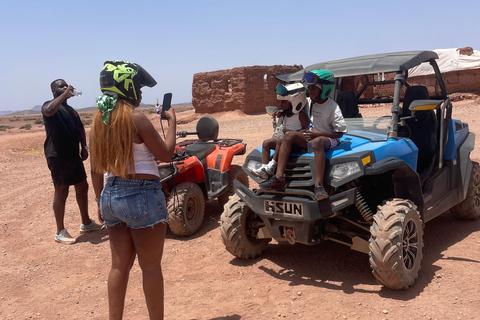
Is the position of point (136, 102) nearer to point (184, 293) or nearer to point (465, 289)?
point (184, 293)

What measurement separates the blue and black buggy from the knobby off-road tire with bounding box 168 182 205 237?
115cm

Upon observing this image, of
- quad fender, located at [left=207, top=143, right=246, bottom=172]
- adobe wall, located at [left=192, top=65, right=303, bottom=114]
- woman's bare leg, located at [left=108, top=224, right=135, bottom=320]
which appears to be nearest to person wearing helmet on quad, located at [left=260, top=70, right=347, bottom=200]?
woman's bare leg, located at [left=108, top=224, right=135, bottom=320]

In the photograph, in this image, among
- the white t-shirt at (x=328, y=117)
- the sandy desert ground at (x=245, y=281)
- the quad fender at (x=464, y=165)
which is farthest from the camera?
the quad fender at (x=464, y=165)

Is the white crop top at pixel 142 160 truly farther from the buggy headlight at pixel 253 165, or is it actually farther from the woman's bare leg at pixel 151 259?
the buggy headlight at pixel 253 165

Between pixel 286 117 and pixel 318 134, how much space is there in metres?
0.59

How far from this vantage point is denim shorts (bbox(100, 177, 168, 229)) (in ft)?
10.5

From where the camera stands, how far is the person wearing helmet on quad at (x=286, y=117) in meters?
4.69

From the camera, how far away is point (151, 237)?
329 cm

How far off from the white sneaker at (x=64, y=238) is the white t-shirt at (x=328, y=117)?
13.0ft

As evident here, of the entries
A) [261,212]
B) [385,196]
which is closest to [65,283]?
[261,212]

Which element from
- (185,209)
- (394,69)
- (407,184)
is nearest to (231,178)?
(185,209)

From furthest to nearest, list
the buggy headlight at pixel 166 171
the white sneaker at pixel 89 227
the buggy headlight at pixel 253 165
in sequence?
the white sneaker at pixel 89 227 < the buggy headlight at pixel 166 171 < the buggy headlight at pixel 253 165

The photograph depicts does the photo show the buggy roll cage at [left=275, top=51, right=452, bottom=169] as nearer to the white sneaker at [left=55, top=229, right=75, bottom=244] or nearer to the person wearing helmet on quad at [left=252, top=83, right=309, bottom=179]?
the person wearing helmet on quad at [left=252, top=83, right=309, bottom=179]

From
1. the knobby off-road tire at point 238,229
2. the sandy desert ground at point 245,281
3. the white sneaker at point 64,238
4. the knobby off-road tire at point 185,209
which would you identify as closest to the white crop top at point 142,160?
the sandy desert ground at point 245,281
